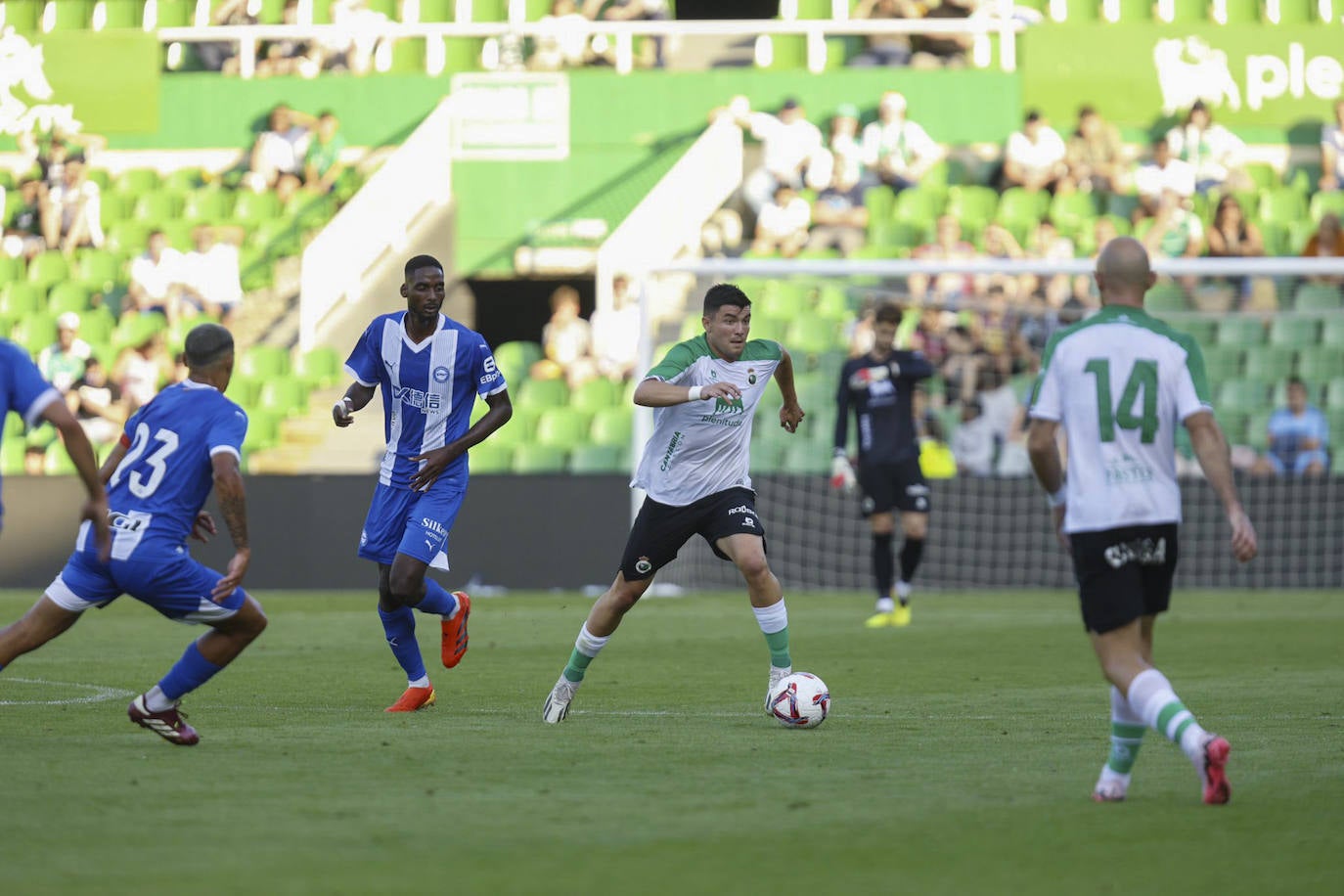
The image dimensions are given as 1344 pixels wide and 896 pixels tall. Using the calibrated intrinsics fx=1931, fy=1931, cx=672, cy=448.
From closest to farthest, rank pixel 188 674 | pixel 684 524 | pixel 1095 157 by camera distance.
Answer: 1. pixel 188 674
2. pixel 684 524
3. pixel 1095 157

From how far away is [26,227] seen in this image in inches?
Result: 945

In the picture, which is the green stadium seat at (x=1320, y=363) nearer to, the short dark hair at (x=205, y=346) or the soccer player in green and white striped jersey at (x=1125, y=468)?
the soccer player in green and white striped jersey at (x=1125, y=468)

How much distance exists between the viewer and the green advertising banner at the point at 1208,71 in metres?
23.4

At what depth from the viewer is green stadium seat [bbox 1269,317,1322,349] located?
789 inches

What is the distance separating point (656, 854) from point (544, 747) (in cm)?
226

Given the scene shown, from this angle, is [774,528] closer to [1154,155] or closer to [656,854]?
[1154,155]

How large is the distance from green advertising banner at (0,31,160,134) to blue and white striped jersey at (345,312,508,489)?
17245 millimetres

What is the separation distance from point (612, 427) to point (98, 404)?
5.46 metres

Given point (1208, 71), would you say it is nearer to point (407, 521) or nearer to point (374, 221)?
point (374, 221)

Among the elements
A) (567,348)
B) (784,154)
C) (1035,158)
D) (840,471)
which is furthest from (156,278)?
(840,471)

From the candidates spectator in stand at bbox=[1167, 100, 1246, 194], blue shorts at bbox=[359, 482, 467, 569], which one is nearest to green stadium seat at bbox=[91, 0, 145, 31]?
spectator in stand at bbox=[1167, 100, 1246, 194]

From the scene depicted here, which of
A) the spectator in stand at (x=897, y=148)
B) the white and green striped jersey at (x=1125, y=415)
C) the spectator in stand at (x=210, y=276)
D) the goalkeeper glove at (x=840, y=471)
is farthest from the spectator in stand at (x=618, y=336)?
the white and green striped jersey at (x=1125, y=415)

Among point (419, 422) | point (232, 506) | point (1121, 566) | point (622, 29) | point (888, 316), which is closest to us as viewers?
point (1121, 566)

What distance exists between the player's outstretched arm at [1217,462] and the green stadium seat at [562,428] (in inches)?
592
